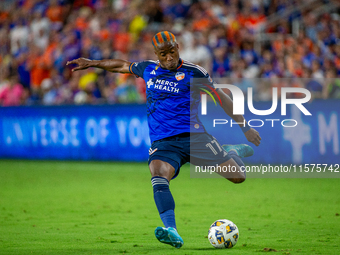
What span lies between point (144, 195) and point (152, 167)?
14.8 feet

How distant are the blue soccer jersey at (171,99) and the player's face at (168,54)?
0.41ft

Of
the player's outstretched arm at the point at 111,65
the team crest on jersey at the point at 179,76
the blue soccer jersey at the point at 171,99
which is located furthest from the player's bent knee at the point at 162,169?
the player's outstretched arm at the point at 111,65

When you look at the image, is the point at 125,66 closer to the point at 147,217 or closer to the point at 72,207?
the point at 147,217

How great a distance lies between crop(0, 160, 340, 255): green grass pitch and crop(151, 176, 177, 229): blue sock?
332mm

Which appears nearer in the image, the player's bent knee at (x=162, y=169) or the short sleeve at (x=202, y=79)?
the player's bent knee at (x=162, y=169)

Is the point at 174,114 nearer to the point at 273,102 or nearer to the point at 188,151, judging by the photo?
the point at 188,151

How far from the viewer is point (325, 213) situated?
8.12 m

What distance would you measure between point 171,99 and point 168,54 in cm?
56

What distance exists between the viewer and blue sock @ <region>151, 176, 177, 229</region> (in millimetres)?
5617

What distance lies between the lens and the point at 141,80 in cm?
1588

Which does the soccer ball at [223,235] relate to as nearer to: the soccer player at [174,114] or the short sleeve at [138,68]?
the soccer player at [174,114]

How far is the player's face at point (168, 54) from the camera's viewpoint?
599cm

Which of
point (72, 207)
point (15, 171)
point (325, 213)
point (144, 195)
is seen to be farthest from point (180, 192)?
point (15, 171)

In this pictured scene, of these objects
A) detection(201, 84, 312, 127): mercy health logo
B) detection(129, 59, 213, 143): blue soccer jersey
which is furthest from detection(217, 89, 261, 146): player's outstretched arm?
detection(201, 84, 312, 127): mercy health logo
